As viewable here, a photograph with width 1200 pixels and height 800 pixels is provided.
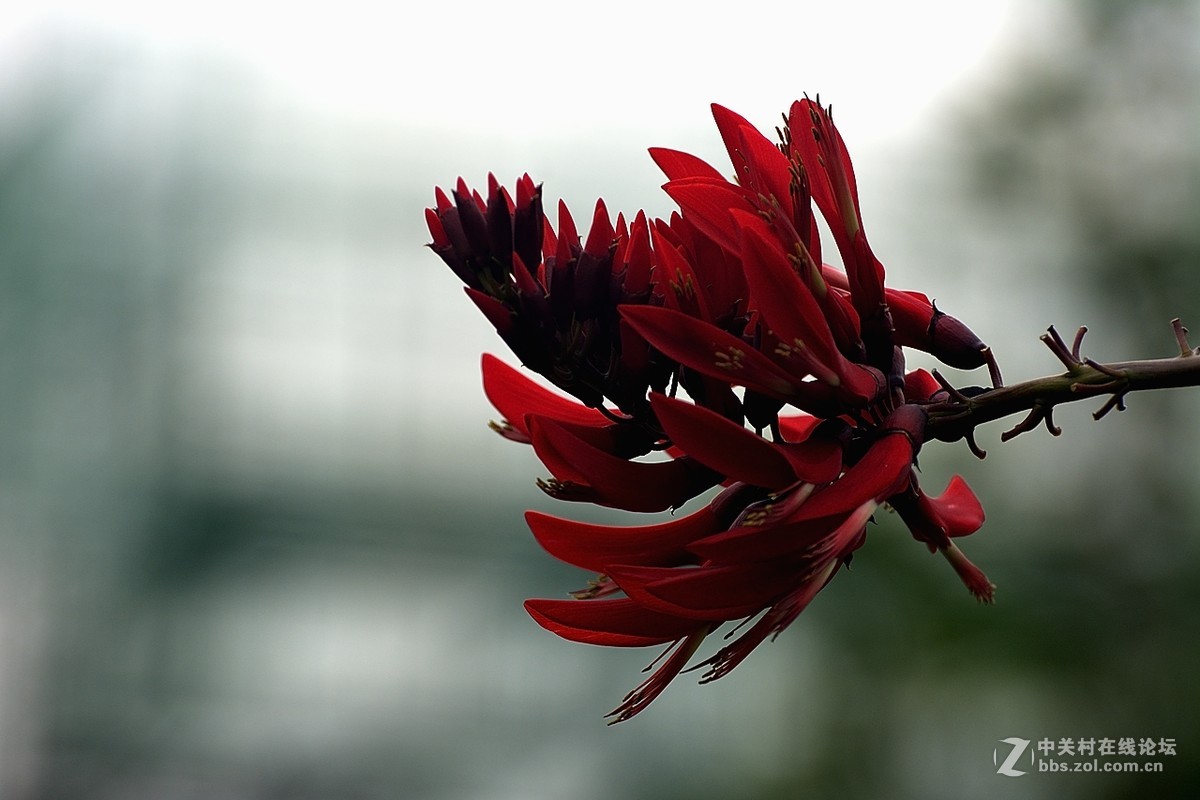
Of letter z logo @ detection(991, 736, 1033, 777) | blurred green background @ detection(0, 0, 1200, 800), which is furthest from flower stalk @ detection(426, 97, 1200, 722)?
blurred green background @ detection(0, 0, 1200, 800)

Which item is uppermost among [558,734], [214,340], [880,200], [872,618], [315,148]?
[315,148]

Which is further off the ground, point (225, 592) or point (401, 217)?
point (401, 217)

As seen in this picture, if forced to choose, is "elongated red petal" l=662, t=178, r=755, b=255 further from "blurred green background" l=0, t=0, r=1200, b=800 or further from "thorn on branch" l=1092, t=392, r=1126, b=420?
"blurred green background" l=0, t=0, r=1200, b=800

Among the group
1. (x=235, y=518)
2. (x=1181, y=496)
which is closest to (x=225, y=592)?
(x=235, y=518)

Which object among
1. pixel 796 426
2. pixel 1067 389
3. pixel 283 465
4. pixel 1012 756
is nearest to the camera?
pixel 1067 389

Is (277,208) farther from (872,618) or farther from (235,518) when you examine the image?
(872,618)

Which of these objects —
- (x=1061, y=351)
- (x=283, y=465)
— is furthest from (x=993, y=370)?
(x=283, y=465)

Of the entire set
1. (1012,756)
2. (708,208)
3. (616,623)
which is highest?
(708,208)

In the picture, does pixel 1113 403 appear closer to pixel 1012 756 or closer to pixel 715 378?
pixel 715 378
